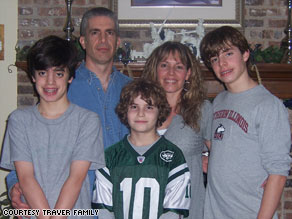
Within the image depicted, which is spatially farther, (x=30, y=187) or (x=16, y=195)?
(x=16, y=195)

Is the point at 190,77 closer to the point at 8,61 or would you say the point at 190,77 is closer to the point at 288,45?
the point at 288,45

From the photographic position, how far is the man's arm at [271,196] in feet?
4.85

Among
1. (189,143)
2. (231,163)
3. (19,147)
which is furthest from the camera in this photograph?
(189,143)

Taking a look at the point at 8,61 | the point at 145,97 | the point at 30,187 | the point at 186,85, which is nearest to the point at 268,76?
the point at 186,85

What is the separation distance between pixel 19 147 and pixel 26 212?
29 centimetres

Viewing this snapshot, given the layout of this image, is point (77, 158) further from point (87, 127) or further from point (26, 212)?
point (26, 212)

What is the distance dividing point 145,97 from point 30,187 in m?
0.66

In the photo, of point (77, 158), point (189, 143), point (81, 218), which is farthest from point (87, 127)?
point (189, 143)

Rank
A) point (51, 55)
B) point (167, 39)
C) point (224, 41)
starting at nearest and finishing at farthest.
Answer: point (51, 55), point (224, 41), point (167, 39)

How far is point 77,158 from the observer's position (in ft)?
4.98

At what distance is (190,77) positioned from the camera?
1988 mm

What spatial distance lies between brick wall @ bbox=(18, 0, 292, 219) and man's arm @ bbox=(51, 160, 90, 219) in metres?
1.61

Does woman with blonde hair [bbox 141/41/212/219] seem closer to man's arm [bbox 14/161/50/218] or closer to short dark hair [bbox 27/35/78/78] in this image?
short dark hair [bbox 27/35/78/78]

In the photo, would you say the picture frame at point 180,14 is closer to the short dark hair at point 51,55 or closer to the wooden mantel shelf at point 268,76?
the wooden mantel shelf at point 268,76
